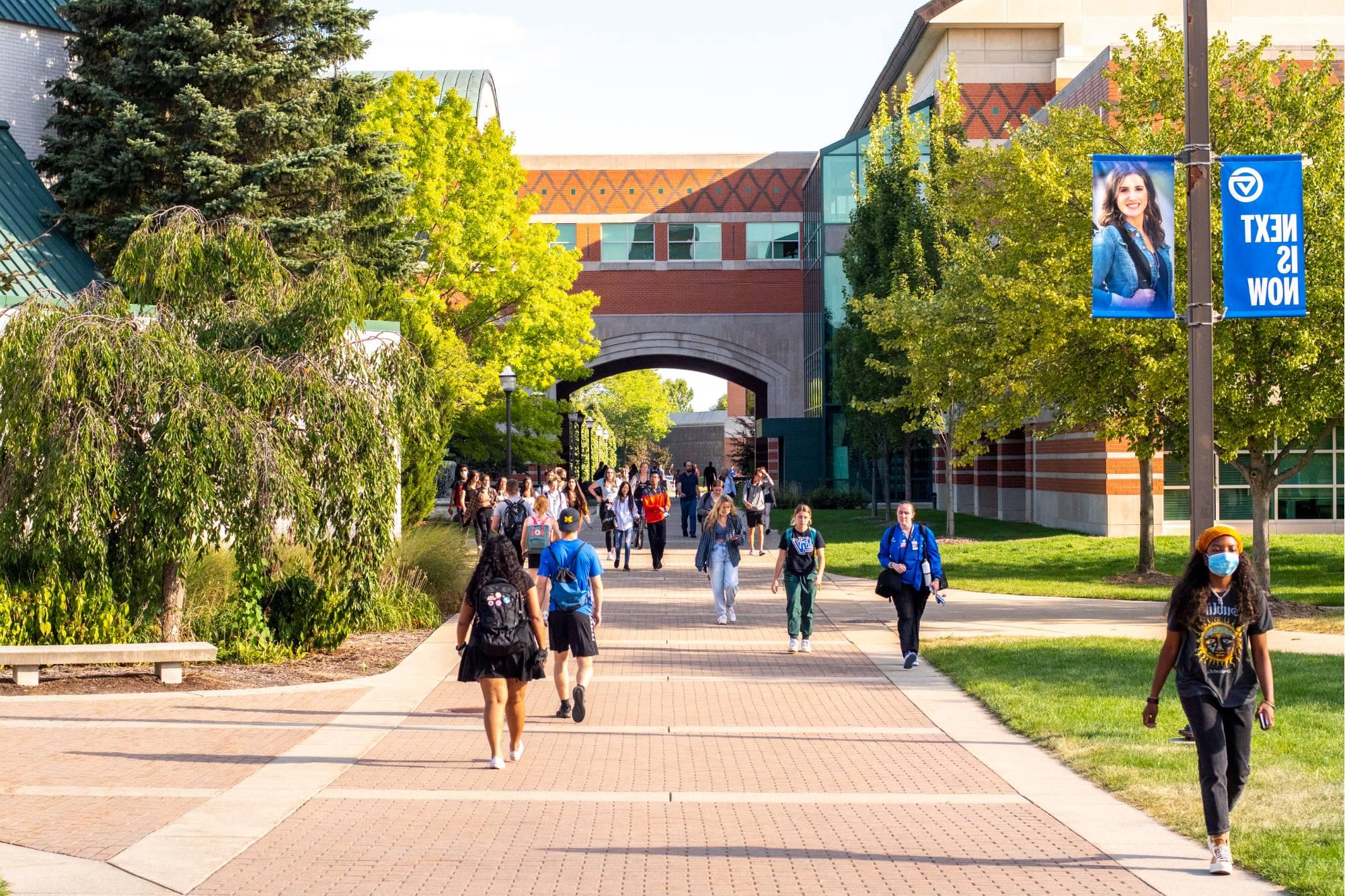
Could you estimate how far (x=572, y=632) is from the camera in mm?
11289

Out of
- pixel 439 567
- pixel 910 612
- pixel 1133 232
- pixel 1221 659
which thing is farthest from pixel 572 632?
pixel 439 567

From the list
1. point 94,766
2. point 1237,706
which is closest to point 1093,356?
point 1237,706

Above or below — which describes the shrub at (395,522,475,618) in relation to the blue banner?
below

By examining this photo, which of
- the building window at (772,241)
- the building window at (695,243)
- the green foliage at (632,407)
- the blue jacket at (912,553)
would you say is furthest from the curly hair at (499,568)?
the green foliage at (632,407)

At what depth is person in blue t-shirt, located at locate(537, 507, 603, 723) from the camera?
440 inches

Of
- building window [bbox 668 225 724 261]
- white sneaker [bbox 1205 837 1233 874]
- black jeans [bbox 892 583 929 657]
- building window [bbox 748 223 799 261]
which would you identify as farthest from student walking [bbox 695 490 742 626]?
building window [bbox 748 223 799 261]

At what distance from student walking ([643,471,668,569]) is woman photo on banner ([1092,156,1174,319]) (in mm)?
16299

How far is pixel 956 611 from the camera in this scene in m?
19.7

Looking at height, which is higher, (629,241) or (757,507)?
(629,241)

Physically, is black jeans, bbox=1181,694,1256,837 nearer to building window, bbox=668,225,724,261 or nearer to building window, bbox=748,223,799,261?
building window, bbox=668,225,724,261

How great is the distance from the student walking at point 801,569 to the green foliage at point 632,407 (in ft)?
255

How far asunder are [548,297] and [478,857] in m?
29.3

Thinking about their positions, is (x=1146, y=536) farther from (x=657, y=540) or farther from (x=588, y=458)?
(x=588, y=458)

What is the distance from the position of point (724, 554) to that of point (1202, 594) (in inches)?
421
